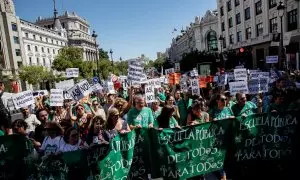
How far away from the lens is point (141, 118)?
5.64 meters

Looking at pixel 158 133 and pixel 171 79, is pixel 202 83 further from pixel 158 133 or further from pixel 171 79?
pixel 158 133

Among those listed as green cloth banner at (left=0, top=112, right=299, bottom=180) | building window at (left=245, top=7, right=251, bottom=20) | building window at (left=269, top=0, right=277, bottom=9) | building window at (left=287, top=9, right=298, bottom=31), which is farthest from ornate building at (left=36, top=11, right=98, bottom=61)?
green cloth banner at (left=0, top=112, right=299, bottom=180)

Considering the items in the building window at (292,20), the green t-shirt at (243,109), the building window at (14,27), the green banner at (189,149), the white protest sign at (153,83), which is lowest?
the green banner at (189,149)

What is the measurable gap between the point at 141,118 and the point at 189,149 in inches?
54.7

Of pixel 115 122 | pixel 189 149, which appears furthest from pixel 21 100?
pixel 189 149

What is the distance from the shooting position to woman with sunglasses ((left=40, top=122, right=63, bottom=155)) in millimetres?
4523

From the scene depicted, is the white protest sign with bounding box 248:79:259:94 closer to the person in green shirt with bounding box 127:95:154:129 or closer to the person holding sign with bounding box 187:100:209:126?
the person holding sign with bounding box 187:100:209:126

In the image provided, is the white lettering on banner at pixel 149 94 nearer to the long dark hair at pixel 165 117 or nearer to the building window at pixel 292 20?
the long dark hair at pixel 165 117

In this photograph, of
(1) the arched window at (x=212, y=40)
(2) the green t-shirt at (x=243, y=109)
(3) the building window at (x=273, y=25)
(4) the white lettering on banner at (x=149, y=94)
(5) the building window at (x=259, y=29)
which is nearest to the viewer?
(2) the green t-shirt at (x=243, y=109)

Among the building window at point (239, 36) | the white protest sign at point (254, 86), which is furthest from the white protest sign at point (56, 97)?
the building window at point (239, 36)

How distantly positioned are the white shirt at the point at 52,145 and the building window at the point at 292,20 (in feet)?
87.3

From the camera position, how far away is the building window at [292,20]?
25.5 m

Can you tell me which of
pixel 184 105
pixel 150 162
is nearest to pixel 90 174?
pixel 150 162

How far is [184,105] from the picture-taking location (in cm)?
782
